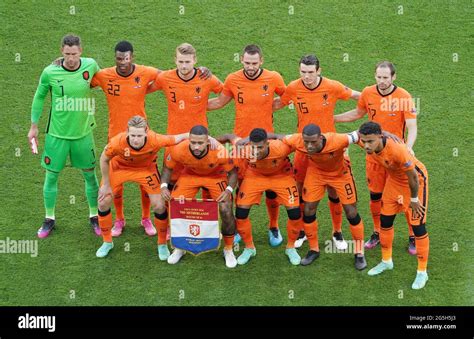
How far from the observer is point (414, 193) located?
11820mm

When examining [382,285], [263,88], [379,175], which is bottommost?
[382,285]

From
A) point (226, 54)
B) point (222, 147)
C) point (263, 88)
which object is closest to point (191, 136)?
point (222, 147)

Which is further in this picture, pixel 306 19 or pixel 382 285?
pixel 306 19

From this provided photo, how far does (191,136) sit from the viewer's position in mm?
12031

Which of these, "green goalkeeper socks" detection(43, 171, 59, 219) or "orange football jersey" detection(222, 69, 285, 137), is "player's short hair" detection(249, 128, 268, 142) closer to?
"orange football jersey" detection(222, 69, 285, 137)

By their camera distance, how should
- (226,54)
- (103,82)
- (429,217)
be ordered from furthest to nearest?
1. (226,54)
2. (429,217)
3. (103,82)

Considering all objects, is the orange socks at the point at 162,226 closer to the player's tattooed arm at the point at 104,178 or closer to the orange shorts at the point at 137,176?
the orange shorts at the point at 137,176

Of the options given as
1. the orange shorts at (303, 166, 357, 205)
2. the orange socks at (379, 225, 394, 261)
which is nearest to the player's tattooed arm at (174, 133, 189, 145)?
the orange shorts at (303, 166, 357, 205)

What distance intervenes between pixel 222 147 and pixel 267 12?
575cm

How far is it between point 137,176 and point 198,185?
0.76m

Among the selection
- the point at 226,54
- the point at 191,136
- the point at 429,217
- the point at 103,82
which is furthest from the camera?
the point at 226,54

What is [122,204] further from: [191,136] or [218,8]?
[218,8]

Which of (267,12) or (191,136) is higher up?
(267,12)

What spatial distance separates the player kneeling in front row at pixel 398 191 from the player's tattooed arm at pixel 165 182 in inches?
95.9
